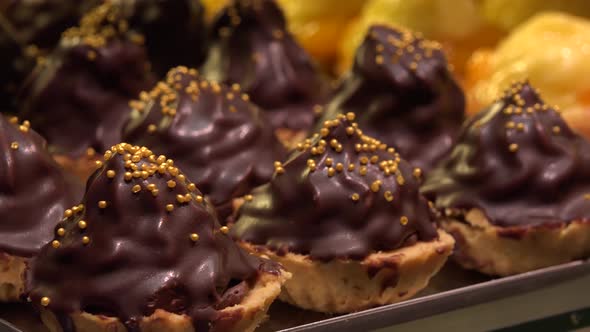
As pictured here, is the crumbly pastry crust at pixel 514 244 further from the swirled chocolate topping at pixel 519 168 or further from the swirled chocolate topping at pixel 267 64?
the swirled chocolate topping at pixel 267 64

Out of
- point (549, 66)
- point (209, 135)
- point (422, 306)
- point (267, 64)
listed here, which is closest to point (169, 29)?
point (267, 64)

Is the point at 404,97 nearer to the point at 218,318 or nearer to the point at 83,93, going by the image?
the point at 83,93

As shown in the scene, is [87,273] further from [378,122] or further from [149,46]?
[149,46]

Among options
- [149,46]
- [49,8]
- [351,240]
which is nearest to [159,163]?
[351,240]

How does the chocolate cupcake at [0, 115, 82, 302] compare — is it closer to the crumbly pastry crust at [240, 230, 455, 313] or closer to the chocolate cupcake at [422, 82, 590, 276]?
the crumbly pastry crust at [240, 230, 455, 313]

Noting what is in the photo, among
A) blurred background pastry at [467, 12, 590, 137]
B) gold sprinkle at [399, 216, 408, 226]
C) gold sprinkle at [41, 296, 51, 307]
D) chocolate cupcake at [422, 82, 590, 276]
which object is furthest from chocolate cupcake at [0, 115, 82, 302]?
blurred background pastry at [467, 12, 590, 137]

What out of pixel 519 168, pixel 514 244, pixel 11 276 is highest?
pixel 519 168
